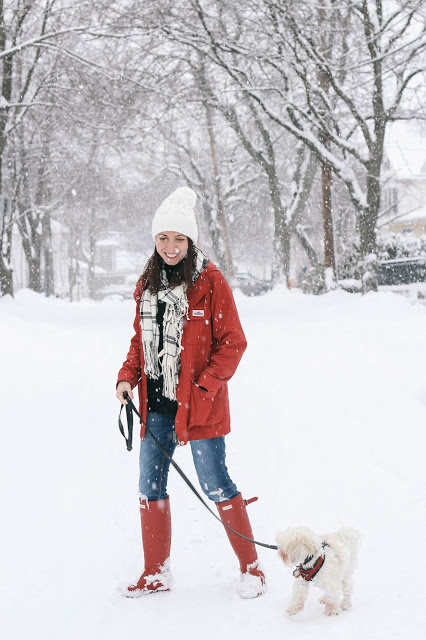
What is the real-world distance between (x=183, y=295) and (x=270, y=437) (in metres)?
3.40

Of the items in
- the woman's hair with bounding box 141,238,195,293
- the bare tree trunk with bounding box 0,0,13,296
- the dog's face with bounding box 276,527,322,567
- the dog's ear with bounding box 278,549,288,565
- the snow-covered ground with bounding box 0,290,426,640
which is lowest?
the snow-covered ground with bounding box 0,290,426,640

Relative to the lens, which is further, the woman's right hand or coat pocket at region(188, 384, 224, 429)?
the woman's right hand

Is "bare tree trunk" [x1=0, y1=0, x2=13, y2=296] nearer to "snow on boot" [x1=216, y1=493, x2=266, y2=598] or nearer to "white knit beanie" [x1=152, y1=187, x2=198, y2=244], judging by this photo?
"white knit beanie" [x1=152, y1=187, x2=198, y2=244]

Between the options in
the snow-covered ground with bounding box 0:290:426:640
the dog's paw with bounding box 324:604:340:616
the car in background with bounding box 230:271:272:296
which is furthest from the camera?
the car in background with bounding box 230:271:272:296

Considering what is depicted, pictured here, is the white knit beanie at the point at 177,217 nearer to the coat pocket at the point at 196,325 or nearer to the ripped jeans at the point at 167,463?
the coat pocket at the point at 196,325

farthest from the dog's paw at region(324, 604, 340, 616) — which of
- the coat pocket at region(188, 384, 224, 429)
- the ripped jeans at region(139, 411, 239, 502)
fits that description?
the coat pocket at region(188, 384, 224, 429)

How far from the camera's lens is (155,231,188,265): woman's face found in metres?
3.34

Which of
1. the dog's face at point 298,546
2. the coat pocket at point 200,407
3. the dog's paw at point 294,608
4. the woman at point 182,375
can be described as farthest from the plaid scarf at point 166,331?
the dog's paw at point 294,608

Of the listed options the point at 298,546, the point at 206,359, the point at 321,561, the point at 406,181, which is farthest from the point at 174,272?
the point at 406,181

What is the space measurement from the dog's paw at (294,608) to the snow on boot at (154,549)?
0.75m

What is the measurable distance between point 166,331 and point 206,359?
261 millimetres

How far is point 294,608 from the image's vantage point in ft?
10.1

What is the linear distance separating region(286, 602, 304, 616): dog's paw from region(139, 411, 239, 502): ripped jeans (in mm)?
618

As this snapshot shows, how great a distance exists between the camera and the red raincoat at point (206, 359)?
3205mm
